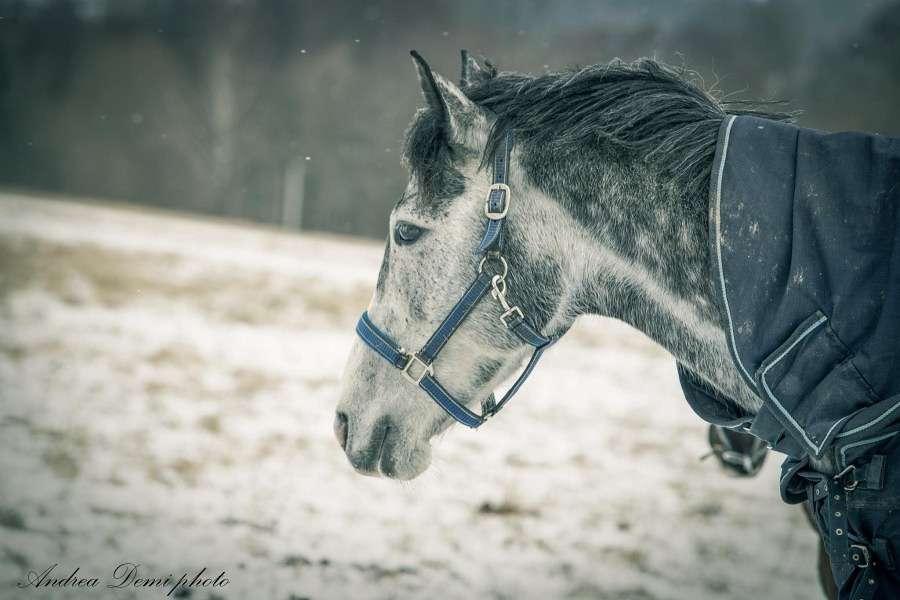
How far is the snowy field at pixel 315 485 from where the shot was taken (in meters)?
3.12

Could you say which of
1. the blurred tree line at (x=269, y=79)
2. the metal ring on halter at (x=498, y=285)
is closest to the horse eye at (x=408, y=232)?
the metal ring on halter at (x=498, y=285)

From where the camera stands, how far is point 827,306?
1359 mm

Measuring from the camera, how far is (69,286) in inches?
357

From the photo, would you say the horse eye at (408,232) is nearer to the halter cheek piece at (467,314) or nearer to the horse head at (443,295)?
the horse head at (443,295)

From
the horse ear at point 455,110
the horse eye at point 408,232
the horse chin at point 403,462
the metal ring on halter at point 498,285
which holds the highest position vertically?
the horse ear at point 455,110

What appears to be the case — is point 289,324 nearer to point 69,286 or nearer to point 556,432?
point 69,286

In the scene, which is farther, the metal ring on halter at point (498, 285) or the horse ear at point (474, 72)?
the horse ear at point (474, 72)

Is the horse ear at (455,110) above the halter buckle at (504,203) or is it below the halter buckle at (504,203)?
above

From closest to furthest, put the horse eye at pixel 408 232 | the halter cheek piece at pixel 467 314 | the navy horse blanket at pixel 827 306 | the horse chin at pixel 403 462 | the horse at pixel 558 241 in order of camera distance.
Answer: the navy horse blanket at pixel 827 306 → the horse at pixel 558 241 → the halter cheek piece at pixel 467 314 → the horse eye at pixel 408 232 → the horse chin at pixel 403 462

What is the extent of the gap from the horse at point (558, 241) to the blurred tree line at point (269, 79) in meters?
18.3

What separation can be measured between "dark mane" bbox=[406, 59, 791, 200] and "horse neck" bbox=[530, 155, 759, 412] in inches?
2.4

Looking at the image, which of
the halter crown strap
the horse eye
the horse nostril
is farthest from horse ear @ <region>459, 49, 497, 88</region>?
the horse nostril

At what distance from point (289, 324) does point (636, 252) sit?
7687 millimetres

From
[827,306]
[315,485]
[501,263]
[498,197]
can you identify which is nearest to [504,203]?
[498,197]
